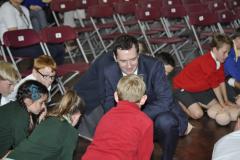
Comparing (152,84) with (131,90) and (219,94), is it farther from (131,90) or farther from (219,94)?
(219,94)

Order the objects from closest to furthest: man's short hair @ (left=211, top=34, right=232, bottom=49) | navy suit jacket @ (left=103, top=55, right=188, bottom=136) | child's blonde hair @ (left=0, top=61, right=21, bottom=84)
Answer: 1. navy suit jacket @ (left=103, top=55, right=188, bottom=136)
2. child's blonde hair @ (left=0, top=61, right=21, bottom=84)
3. man's short hair @ (left=211, top=34, right=232, bottom=49)

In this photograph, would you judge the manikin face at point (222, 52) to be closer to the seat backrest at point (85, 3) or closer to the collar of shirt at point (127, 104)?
the collar of shirt at point (127, 104)

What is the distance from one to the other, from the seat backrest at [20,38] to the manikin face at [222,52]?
80.4 inches

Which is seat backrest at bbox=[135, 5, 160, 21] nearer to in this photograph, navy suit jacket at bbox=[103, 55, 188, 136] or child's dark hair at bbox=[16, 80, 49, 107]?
navy suit jacket at bbox=[103, 55, 188, 136]

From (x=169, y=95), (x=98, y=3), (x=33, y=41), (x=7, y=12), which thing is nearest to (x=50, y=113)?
(x=169, y=95)

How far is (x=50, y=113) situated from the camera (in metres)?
2.59

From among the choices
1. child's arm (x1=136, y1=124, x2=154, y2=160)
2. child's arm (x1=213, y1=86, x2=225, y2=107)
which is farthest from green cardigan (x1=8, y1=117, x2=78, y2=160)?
child's arm (x1=213, y1=86, x2=225, y2=107)

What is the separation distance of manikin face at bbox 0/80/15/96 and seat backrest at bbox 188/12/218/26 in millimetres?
3313

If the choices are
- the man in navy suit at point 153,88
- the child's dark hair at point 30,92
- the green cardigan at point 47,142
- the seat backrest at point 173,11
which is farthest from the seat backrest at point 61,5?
the green cardigan at point 47,142

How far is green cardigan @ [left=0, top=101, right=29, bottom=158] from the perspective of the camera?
276 cm

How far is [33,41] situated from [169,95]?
2319mm

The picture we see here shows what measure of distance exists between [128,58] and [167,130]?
0.59 m

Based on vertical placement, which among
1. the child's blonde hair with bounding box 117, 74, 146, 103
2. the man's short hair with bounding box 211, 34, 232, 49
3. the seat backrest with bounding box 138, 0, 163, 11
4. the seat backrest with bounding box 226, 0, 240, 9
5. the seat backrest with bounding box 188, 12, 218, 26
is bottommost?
the seat backrest with bounding box 226, 0, 240, 9

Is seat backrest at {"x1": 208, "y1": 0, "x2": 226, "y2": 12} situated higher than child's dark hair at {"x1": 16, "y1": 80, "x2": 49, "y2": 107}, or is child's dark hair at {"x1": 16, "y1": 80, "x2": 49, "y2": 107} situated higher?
child's dark hair at {"x1": 16, "y1": 80, "x2": 49, "y2": 107}
